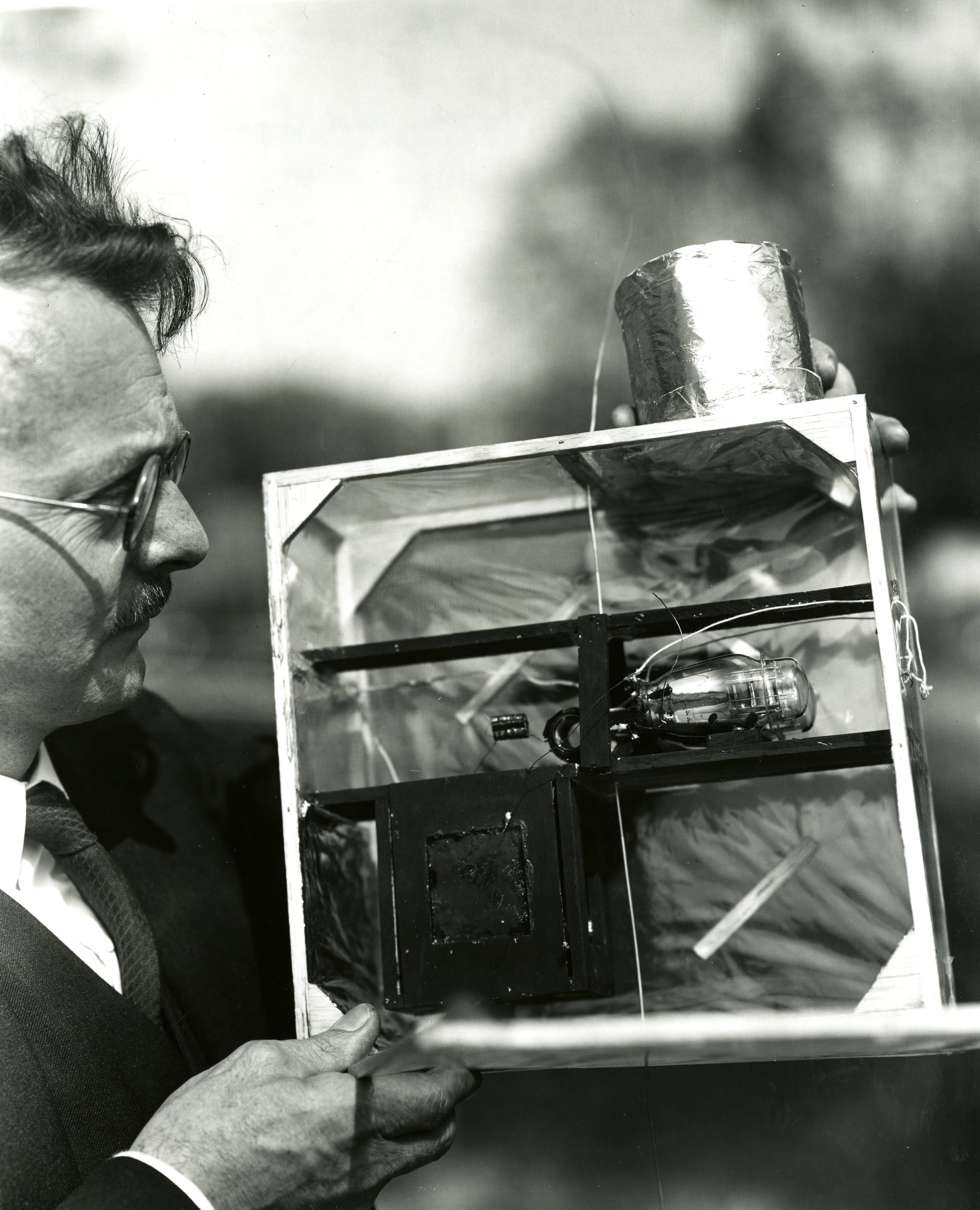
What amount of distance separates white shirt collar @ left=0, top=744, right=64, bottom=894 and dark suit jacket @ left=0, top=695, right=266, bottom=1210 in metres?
0.08

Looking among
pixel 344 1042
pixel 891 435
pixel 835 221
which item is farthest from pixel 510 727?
pixel 835 221

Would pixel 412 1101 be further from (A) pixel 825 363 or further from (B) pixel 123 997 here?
(A) pixel 825 363

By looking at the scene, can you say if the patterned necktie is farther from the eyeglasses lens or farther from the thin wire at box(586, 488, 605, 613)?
the thin wire at box(586, 488, 605, 613)

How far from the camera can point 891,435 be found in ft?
4.76

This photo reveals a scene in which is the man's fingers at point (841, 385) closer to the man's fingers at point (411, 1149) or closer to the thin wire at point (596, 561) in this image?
the thin wire at point (596, 561)

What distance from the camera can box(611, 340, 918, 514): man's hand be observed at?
145 cm

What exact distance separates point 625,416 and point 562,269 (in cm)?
53

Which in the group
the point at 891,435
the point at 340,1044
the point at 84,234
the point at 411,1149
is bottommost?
the point at 411,1149

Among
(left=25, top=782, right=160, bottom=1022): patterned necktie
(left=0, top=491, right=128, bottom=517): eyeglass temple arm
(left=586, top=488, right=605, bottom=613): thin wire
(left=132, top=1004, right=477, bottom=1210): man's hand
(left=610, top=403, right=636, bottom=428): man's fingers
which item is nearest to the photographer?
(left=132, top=1004, right=477, bottom=1210): man's hand

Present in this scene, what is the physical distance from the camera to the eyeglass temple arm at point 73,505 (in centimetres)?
120

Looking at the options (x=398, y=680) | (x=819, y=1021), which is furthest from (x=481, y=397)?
(x=819, y=1021)

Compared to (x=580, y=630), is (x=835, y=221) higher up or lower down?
higher up

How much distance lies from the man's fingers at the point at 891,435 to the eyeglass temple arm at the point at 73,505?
36.0 inches

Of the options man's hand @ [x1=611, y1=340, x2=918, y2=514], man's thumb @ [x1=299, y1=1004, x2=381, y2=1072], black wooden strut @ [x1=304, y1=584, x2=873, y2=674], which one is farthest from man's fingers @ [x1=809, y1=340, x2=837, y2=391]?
man's thumb @ [x1=299, y1=1004, x2=381, y2=1072]
